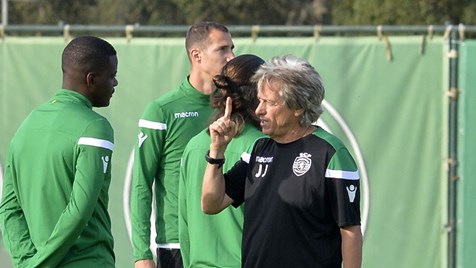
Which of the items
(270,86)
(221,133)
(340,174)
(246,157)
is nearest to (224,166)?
(246,157)

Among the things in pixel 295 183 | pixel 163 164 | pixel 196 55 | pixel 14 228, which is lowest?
pixel 14 228

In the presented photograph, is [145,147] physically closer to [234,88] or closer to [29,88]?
[234,88]

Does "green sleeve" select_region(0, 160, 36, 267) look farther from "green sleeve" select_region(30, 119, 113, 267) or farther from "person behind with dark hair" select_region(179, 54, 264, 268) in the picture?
"person behind with dark hair" select_region(179, 54, 264, 268)

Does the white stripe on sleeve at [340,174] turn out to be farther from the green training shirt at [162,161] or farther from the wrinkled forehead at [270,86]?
the green training shirt at [162,161]

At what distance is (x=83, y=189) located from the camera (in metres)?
5.01

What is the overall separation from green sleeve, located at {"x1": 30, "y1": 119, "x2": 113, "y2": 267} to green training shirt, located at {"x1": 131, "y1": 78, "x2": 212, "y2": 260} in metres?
1.36

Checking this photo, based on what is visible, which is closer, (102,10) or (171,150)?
(171,150)

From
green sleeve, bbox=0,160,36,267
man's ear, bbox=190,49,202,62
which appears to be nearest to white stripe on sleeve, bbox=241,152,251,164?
green sleeve, bbox=0,160,36,267

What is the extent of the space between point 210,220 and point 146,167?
3.28ft

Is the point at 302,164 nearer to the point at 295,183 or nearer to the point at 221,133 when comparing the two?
the point at 295,183

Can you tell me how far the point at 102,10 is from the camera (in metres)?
29.7

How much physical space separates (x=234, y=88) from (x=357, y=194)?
94 cm

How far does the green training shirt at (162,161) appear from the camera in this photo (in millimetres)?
6488

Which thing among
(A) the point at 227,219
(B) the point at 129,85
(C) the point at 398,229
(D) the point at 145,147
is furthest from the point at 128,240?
(A) the point at 227,219
